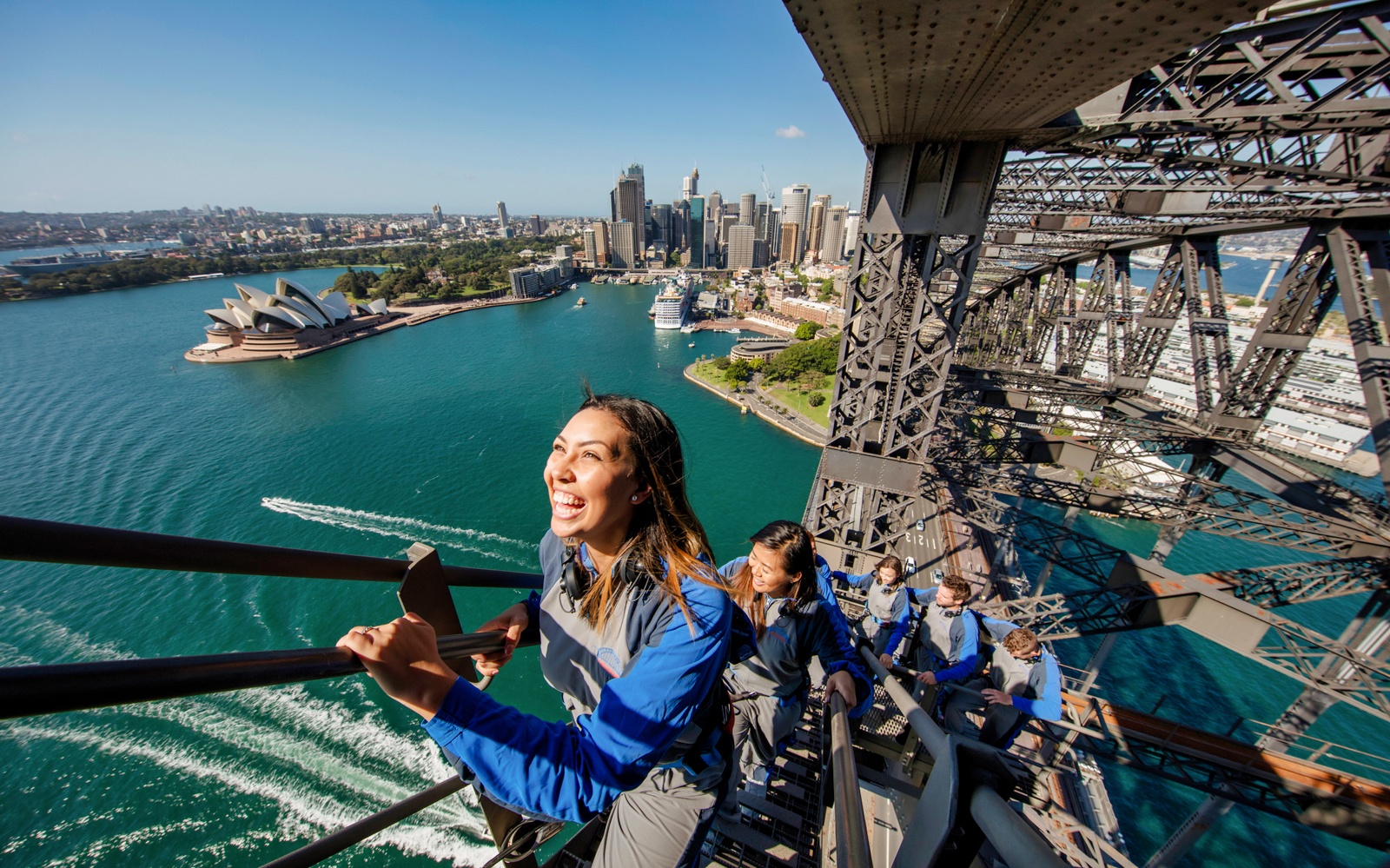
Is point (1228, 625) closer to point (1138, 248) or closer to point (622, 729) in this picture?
point (1138, 248)

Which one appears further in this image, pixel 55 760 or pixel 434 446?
pixel 434 446

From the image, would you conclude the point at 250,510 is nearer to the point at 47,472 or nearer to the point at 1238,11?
the point at 47,472

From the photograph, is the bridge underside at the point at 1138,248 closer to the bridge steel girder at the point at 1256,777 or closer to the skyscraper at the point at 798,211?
the bridge steel girder at the point at 1256,777

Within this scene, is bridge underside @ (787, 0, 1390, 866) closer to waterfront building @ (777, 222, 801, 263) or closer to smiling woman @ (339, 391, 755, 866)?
smiling woman @ (339, 391, 755, 866)

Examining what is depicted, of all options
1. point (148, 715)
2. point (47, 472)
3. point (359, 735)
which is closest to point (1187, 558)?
point (359, 735)

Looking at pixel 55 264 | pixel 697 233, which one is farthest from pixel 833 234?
pixel 55 264

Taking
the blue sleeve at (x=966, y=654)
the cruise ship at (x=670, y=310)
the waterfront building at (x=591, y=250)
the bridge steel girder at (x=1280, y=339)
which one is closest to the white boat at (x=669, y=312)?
the cruise ship at (x=670, y=310)
